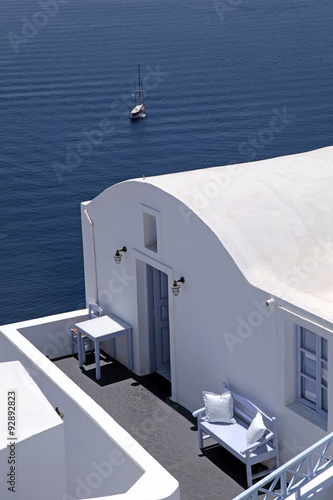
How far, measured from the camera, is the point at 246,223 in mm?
11961

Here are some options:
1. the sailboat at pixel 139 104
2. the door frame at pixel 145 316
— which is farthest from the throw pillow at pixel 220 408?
the sailboat at pixel 139 104

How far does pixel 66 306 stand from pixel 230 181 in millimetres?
26657

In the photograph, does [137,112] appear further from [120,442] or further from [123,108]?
[120,442]

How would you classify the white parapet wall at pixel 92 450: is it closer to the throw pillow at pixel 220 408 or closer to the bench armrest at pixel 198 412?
the bench armrest at pixel 198 412

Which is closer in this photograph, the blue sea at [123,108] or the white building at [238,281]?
the white building at [238,281]

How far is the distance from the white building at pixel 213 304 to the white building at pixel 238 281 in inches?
0.8

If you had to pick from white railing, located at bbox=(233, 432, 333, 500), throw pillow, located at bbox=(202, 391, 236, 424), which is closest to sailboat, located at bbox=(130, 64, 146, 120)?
throw pillow, located at bbox=(202, 391, 236, 424)

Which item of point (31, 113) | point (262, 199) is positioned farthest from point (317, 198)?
point (31, 113)

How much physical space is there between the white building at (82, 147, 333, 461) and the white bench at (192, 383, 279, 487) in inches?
6.4

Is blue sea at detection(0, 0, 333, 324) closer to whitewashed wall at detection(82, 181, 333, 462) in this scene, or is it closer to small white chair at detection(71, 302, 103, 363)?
small white chair at detection(71, 302, 103, 363)

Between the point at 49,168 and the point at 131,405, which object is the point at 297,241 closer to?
the point at 131,405

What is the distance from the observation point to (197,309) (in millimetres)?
12539

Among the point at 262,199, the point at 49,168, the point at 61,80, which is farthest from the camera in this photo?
the point at 61,80

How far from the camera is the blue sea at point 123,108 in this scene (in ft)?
148
